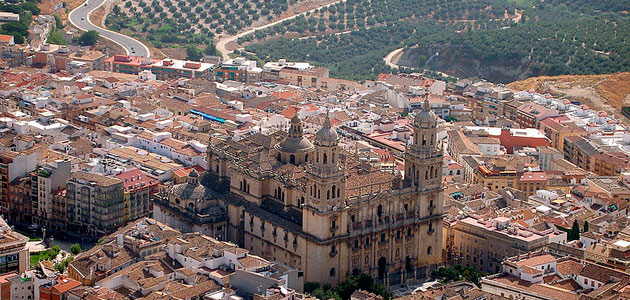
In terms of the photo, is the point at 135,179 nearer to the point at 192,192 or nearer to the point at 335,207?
the point at 192,192

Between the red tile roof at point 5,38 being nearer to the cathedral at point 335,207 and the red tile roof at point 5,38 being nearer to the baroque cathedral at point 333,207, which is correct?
the baroque cathedral at point 333,207

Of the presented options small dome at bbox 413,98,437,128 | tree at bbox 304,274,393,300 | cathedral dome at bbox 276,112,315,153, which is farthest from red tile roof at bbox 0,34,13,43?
tree at bbox 304,274,393,300

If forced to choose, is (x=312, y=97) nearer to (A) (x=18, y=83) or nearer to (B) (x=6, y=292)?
(A) (x=18, y=83)

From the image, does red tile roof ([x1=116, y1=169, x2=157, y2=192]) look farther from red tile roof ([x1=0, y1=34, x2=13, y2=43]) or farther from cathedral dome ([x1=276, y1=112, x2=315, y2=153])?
red tile roof ([x1=0, y1=34, x2=13, y2=43])

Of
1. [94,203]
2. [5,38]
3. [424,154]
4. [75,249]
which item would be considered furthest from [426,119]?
[5,38]

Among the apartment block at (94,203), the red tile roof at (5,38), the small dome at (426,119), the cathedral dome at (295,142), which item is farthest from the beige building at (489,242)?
the red tile roof at (5,38)

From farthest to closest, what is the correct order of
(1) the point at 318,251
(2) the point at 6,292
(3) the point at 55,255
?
1. (3) the point at 55,255
2. (1) the point at 318,251
3. (2) the point at 6,292

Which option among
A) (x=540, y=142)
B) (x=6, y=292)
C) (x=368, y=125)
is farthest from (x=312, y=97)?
(x=6, y=292)

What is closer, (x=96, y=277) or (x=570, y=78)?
(x=96, y=277)
